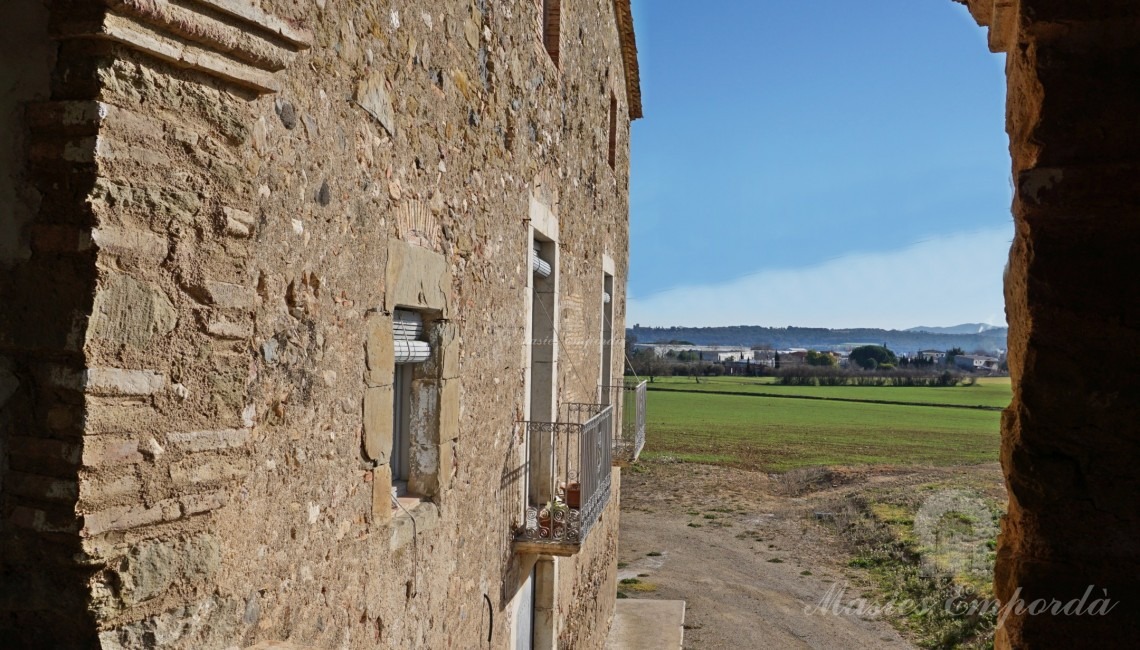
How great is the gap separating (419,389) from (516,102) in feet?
8.08

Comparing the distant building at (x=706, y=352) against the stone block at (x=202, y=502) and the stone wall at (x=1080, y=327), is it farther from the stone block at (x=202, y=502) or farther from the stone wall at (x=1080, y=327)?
the stone wall at (x=1080, y=327)

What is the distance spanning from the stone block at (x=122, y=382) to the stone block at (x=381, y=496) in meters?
1.75

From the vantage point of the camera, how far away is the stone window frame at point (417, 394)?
396cm

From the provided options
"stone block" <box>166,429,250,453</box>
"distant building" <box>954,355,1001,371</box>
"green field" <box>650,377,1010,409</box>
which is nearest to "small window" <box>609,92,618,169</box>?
"stone block" <box>166,429,250,453</box>

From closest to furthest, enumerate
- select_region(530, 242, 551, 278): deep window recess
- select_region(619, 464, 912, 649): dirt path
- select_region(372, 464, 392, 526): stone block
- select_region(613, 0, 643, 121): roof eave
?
select_region(372, 464, 392, 526): stone block < select_region(530, 242, 551, 278): deep window recess < select_region(613, 0, 643, 121): roof eave < select_region(619, 464, 912, 649): dirt path

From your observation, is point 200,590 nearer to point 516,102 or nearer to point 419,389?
point 419,389

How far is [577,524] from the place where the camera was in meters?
6.67

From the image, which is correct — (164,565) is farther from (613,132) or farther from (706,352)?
(706,352)

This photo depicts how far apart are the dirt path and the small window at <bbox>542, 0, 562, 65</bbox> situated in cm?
994

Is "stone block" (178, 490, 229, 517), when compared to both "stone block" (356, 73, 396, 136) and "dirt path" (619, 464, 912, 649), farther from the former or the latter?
"dirt path" (619, 464, 912, 649)

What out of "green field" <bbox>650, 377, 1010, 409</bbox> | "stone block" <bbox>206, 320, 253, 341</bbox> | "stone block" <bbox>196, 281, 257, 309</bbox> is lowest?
"green field" <bbox>650, 377, 1010, 409</bbox>

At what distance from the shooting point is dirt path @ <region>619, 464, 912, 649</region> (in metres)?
15.3

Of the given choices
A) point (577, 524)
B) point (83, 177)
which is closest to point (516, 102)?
point (577, 524)

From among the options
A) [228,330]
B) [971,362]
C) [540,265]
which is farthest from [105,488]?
[971,362]
